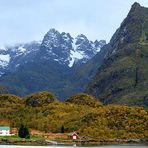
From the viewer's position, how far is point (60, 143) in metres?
197

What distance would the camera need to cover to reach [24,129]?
199 m

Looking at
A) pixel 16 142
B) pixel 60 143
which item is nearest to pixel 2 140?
pixel 16 142

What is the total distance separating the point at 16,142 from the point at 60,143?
1646 centimetres

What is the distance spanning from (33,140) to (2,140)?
10646 millimetres

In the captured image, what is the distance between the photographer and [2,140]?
19488 centimetres

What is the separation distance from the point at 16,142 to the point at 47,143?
1134 centimetres

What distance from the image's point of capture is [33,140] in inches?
7721

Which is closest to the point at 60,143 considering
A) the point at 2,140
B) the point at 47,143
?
the point at 47,143

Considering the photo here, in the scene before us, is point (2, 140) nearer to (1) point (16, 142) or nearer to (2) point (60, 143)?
(1) point (16, 142)

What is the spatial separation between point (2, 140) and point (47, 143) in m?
15.5

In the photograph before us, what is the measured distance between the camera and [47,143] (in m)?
194

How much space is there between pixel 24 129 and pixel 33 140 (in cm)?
548

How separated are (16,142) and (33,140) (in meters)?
8.43

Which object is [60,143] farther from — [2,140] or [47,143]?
[2,140]
